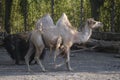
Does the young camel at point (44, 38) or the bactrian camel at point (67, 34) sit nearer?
the young camel at point (44, 38)

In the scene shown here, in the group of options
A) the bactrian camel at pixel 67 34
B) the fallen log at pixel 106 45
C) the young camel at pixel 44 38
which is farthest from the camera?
the fallen log at pixel 106 45

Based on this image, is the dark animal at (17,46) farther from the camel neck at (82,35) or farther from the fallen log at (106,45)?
the fallen log at (106,45)

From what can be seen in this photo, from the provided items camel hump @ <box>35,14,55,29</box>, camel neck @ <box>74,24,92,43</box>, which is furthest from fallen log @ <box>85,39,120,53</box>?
camel hump @ <box>35,14,55,29</box>

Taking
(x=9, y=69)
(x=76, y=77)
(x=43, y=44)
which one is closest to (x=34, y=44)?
(x=43, y=44)

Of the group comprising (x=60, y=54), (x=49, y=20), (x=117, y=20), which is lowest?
(x=117, y=20)

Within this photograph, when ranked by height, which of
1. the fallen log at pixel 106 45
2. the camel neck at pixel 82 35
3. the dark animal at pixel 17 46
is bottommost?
the fallen log at pixel 106 45

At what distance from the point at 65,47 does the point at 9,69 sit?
2482 mm

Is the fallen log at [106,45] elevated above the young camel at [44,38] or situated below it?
below

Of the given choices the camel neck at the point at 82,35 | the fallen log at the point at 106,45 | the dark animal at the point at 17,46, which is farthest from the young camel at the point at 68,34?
the fallen log at the point at 106,45

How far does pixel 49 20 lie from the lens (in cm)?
1434

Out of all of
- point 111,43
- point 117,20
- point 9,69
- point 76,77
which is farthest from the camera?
point 117,20

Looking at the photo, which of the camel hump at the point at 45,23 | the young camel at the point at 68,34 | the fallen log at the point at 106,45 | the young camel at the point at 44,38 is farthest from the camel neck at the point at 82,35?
the fallen log at the point at 106,45

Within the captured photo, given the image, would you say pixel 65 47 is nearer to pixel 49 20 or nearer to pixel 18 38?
pixel 49 20

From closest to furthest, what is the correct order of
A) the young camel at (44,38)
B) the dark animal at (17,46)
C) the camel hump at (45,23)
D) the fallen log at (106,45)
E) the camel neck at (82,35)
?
1. the young camel at (44,38)
2. the camel hump at (45,23)
3. the camel neck at (82,35)
4. the dark animal at (17,46)
5. the fallen log at (106,45)
